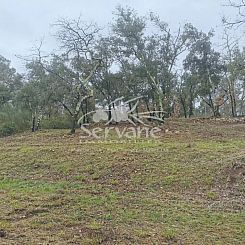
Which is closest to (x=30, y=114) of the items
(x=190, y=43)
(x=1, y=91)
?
(x=1, y=91)

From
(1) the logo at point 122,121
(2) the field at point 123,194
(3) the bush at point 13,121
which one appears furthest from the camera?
(3) the bush at point 13,121

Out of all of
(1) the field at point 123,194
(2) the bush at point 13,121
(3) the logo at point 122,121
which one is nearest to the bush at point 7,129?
(2) the bush at point 13,121

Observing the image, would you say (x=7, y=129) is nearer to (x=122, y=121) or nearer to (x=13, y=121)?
(x=13, y=121)

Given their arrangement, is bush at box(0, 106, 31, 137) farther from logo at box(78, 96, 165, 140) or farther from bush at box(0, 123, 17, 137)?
logo at box(78, 96, 165, 140)

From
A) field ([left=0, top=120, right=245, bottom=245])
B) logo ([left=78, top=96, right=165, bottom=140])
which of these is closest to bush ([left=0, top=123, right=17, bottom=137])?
logo ([left=78, top=96, right=165, bottom=140])

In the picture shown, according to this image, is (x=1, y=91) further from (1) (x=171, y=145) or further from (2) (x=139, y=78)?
(1) (x=171, y=145)

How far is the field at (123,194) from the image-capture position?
234 inches

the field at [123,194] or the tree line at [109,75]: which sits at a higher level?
the tree line at [109,75]

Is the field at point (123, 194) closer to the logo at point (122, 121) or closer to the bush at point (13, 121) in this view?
the logo at point (122, 121)

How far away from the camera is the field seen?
5945 mm

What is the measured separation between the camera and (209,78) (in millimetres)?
26781

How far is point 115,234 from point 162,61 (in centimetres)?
1639

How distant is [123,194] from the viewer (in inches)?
331

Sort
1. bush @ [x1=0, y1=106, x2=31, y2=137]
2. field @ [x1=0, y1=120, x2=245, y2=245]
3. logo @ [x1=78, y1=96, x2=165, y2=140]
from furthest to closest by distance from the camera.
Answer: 1. bush @ [x1=0, y1=106, x2=31, y2=137]
2. logo @ [x1=78, y1=96, x2=165, y2=140]
3. field @ [x1=0, y1=120, x2=245, y2=245]
